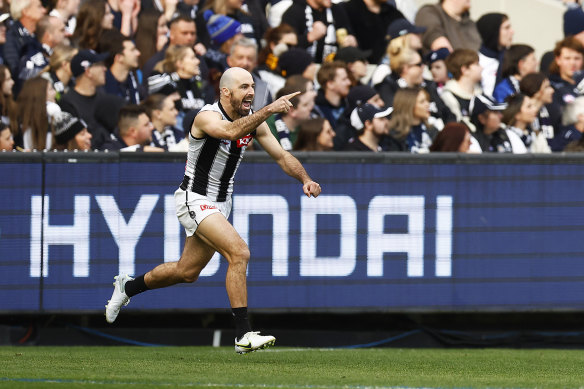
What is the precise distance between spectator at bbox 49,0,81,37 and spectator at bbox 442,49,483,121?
409 cm

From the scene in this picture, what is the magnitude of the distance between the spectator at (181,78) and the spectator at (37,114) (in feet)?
4.20

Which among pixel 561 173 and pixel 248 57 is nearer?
→ pixel 561 173

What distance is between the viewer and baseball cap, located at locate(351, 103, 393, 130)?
38.9 ft

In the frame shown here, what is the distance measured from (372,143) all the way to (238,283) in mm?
3496

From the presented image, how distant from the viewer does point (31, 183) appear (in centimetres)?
1072

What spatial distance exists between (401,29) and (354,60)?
93 centimetres

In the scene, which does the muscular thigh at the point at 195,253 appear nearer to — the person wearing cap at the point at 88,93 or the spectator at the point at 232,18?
the person wearing cap at the point at 88,93

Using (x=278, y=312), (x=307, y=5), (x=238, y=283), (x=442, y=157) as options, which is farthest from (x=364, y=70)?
(x=238, y=283)

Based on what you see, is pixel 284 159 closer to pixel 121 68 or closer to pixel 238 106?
pixel 238 106

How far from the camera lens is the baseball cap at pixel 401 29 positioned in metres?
14.0

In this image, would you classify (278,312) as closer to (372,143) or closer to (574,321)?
(372,143)

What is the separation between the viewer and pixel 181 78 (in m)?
12.5

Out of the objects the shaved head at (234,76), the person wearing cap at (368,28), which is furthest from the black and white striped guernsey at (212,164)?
the person wearing cap at (368,28)

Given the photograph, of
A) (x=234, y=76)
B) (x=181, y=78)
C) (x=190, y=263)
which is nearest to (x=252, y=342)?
(x=190, y=263)
